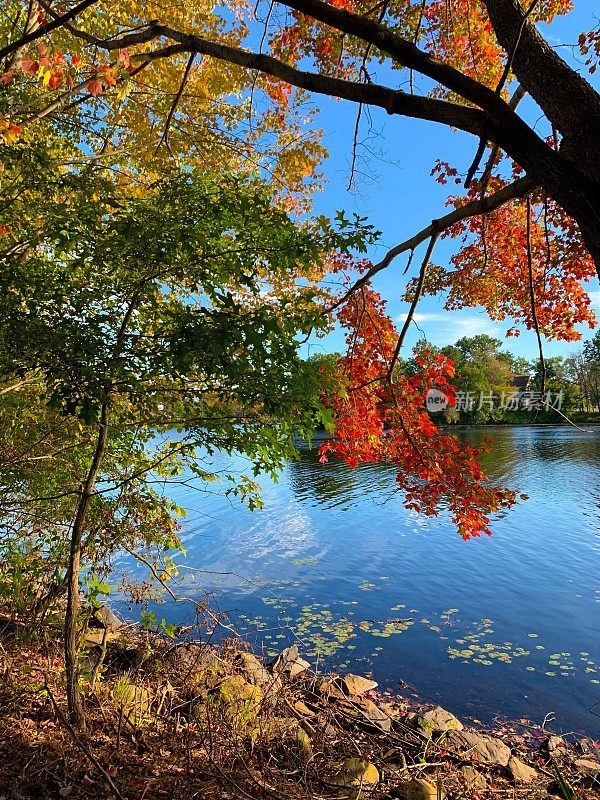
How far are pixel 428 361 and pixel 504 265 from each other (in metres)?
2.75

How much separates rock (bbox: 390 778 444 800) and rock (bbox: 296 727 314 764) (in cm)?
69

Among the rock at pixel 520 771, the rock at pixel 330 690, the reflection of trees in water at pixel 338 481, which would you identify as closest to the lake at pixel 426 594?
the rock at pixel 330 690

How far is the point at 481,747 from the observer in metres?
5.15

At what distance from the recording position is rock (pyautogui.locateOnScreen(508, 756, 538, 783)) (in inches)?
178

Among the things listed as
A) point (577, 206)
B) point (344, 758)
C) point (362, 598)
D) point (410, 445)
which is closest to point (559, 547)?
point (362, 598)

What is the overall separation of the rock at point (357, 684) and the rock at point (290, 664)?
2.05ft

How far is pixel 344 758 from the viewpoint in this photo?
3.91 metres

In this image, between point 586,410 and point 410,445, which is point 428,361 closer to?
point 410,445

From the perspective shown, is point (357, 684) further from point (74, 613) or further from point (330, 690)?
point (74, 613)

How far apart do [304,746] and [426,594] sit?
288 inches

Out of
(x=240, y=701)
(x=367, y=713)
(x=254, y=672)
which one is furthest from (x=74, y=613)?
(x=367, y=713)

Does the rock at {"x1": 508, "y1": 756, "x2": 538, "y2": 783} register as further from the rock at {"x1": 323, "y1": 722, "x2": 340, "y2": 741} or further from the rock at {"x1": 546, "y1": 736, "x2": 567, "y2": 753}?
the rock at {"x1": 323, "y1": 722, "x2": 340, "y2": 741}

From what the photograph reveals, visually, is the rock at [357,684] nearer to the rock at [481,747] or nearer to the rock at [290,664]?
the rock at [290,664]

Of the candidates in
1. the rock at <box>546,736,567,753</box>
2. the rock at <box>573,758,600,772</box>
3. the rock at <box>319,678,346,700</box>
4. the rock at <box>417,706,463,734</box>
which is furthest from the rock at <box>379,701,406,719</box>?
the rock at <box>573,758,600,772</box>
